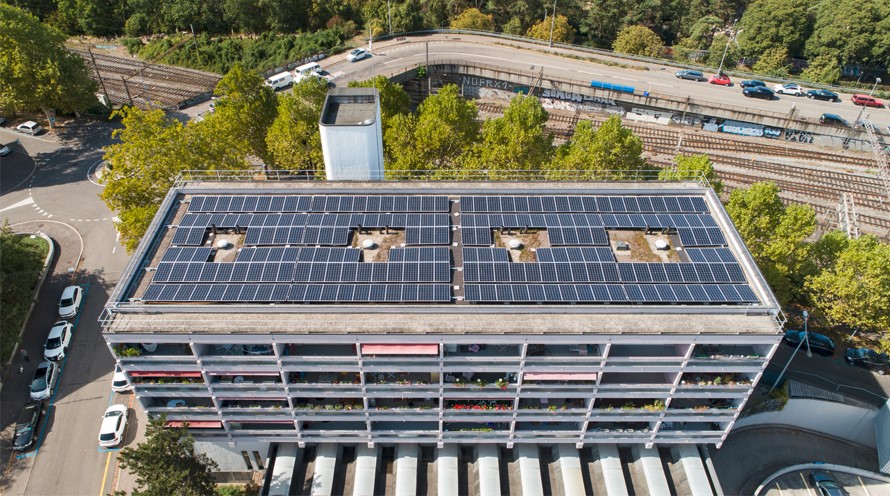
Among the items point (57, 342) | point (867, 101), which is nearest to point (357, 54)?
point (57, 342)

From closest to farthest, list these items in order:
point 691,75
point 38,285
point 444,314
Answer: point 444,314, point 38,285, point 691,75

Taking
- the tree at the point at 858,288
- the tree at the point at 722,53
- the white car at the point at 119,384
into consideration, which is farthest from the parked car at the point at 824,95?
the white car at the point at 119,384

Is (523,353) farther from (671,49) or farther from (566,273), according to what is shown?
(671,49)

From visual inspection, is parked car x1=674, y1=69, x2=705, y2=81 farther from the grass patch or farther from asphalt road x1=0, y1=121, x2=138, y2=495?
the grass patch

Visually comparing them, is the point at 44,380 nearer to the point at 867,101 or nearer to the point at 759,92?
the point at 759,92

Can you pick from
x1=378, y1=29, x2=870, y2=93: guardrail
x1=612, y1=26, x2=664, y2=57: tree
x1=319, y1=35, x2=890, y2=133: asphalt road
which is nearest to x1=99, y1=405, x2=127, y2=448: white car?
x1=319, y1=35, x2=890, y2=133: asphalt road

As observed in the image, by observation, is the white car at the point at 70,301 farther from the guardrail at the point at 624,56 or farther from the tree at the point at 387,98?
the guardrail at the point at 624,56
